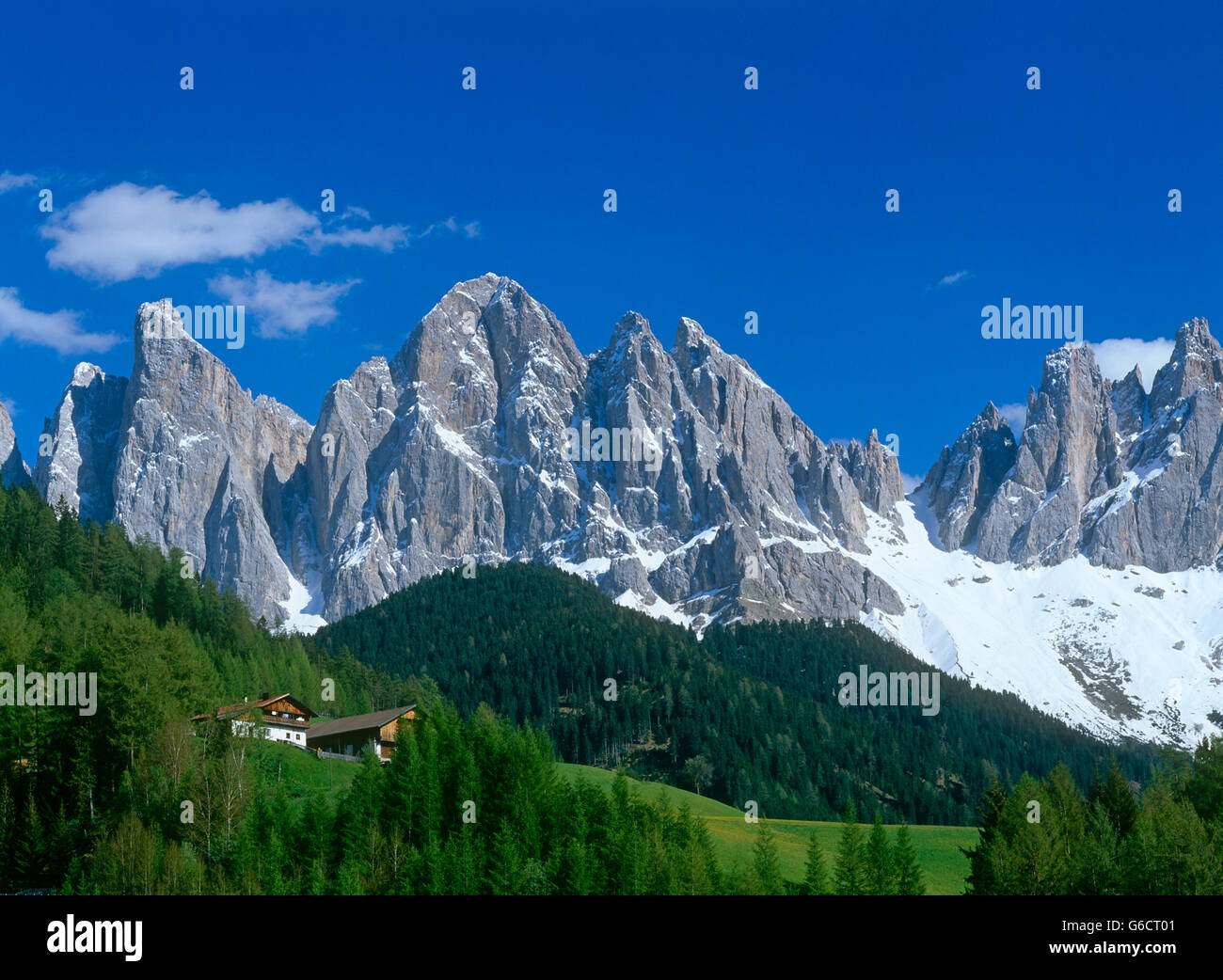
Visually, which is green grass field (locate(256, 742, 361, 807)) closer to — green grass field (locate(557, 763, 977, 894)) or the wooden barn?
the wooden barn

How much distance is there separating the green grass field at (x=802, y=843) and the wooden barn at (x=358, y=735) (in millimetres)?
16235

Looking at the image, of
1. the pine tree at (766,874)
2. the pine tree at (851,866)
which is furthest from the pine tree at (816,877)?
the pine tree at (766,874)

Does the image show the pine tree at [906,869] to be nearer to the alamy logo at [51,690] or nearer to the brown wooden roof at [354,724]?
the alamy logo at [51,690]

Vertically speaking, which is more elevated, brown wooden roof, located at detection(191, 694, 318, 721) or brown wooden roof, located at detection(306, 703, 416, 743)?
brown wooden roof, located at detection(191, 694, 318, 721)

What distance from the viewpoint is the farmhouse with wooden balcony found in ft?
273

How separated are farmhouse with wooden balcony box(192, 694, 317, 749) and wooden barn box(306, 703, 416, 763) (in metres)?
1.63

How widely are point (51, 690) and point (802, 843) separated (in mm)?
52378

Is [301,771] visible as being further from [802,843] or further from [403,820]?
[802,843]

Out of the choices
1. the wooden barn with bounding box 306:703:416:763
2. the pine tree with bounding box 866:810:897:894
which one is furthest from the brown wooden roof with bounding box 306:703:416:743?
the pine tree with bounding box 866:810:897:894

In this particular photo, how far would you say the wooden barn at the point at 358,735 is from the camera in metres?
99.2
